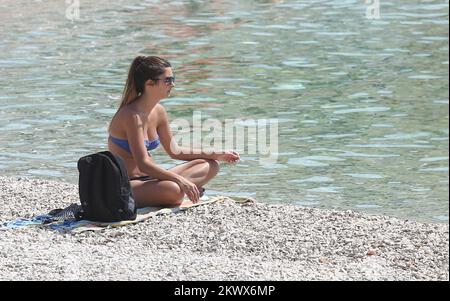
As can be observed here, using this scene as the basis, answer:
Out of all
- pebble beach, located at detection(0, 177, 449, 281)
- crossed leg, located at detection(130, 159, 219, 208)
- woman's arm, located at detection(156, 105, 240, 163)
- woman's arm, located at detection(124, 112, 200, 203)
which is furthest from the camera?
woman's arm, located at detection(156, 105, 240, 163)

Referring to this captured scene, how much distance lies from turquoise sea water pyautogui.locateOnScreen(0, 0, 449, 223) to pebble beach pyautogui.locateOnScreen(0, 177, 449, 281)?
1.35m

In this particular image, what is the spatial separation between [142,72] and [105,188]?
89cm

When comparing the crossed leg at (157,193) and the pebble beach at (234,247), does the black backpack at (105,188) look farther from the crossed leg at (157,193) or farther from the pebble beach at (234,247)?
the crossed leg at (157,193)

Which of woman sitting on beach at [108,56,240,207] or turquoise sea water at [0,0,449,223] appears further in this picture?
turquoise sea water at [0,0,449,223]

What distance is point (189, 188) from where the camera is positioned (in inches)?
299

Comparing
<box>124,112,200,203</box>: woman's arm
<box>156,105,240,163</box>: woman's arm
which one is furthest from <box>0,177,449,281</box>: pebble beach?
<box>156,105,240,163</box>: woman's arm

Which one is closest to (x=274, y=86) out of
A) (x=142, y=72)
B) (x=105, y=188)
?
(x=142, y=72)

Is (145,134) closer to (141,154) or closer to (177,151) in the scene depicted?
(141,154)

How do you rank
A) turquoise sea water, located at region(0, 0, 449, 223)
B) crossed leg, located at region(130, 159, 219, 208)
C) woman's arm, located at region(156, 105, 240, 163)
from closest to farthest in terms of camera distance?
crossed leg, located at region(130, 159, 219, 208), woman's arm, located at region(156, 105, 240, 163), turquoise sea water, located at region(0, 0, 449, 223)

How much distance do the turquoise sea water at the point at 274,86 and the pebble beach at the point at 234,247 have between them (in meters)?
1.35

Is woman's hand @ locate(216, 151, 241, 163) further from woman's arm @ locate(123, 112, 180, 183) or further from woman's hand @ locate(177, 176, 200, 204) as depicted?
woman's arm @ locate(123, 112, 180, 183)

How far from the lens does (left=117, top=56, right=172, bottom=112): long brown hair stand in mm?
7609

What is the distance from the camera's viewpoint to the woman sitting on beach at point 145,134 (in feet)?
24.8

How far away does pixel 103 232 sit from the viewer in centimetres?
716
